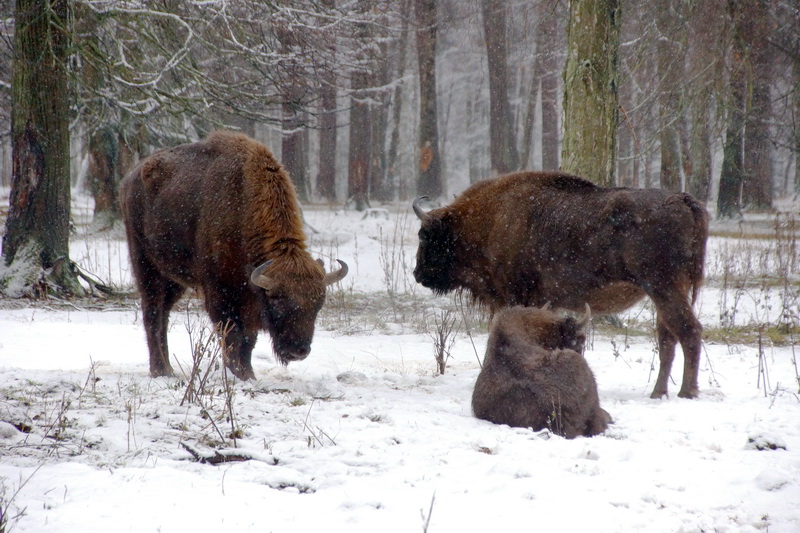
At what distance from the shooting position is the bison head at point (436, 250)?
21.9 feet

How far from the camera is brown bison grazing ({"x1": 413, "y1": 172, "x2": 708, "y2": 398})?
497 cm

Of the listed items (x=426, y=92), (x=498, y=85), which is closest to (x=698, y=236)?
(x=426, y=92)

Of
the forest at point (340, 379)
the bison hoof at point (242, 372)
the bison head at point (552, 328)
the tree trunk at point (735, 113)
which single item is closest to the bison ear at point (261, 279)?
the forest at point (340, 379)

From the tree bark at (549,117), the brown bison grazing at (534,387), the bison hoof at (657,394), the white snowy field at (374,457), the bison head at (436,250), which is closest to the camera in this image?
the white snowy field at (374,457)

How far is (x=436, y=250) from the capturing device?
6.76m

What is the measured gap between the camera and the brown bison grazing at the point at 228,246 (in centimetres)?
507

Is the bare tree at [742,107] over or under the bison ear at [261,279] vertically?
over

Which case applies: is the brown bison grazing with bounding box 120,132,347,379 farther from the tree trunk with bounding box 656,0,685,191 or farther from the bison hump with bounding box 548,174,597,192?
the tree trunk with bounding box 656,0,685,191

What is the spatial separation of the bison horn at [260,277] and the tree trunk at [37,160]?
4.63 meters

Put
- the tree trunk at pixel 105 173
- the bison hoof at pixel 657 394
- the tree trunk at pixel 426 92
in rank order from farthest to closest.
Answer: the tree trunk at pixel 426 92
the tree trunk at pixel 105 173
the bison hoof at pixel 657 394

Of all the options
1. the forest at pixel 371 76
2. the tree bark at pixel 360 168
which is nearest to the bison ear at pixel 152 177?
the forest at pixel 371 76

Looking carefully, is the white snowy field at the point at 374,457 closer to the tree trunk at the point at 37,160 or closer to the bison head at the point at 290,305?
the bison head at the point at 290,305

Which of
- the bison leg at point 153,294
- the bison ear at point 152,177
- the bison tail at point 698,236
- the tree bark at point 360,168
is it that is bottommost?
the bison leg at point 153,294

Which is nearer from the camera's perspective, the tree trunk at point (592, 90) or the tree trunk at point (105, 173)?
the tree trunk at point (592, 90)
